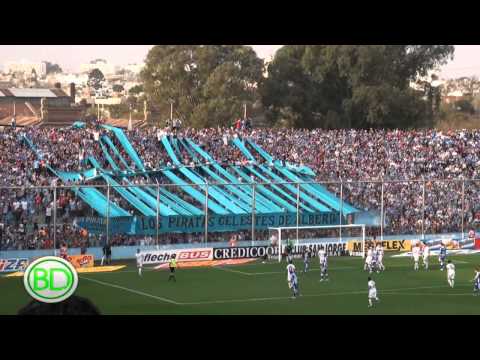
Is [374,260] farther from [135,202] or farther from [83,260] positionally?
[83,260]

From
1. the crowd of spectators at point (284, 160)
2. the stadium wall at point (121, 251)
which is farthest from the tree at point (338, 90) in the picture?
the stadium wall at point (121, 251)

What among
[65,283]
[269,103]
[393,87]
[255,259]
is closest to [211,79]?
[269,103]

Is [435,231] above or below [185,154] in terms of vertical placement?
below

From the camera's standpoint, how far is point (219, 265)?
48719 mm

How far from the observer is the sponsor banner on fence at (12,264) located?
44.1m

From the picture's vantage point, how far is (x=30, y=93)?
4579 inches

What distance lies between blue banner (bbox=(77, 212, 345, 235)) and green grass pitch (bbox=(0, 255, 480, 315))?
275 centimetres

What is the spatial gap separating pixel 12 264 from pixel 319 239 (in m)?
17.0

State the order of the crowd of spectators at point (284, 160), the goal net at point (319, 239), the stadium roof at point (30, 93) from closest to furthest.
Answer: the crowd of spectators at point (284, 160) < the goal net at point (319, 239) < the stadium roof at point (30, 93)

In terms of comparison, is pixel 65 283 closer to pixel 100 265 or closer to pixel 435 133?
pixel 100 265

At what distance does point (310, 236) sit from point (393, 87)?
36.4 m

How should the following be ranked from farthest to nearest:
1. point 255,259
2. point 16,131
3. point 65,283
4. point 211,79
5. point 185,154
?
point 211,79, point 185,154, point 16,131, point 255,259, point 65,283

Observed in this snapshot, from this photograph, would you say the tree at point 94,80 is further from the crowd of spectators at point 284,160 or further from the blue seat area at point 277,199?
the blue seat area at point 277,199

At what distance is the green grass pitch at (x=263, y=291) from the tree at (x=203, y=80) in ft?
126
